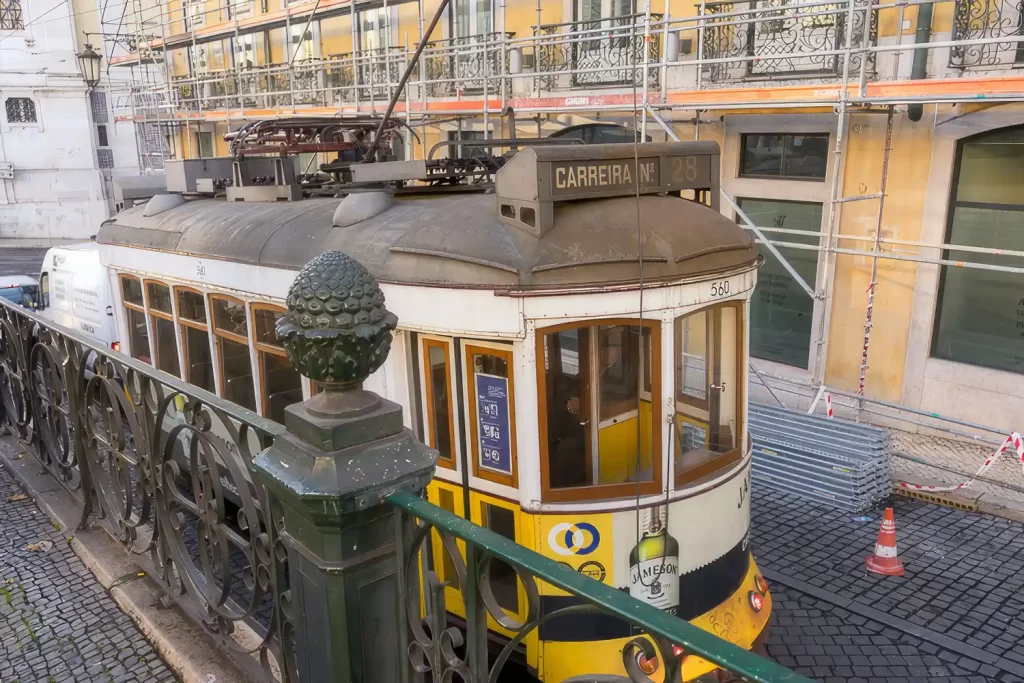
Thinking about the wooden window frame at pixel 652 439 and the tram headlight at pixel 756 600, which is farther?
the tram headlight at pixel 756 600

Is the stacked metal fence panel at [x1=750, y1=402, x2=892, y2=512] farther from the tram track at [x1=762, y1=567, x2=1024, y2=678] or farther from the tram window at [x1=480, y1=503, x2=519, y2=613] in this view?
the tram window at [x1=480, y1=503, x2=519, y2=613]

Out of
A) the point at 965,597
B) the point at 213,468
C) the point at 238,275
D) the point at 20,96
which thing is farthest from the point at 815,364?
the point at 20,96

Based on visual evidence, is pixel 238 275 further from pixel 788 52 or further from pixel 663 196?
pixel 788 52

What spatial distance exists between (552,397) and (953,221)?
701 centimetres

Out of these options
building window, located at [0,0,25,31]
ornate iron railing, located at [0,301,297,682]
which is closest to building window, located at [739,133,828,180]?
ornate iron railing, located at [0,301,297,682]

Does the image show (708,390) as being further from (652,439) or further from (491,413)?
(491,413)

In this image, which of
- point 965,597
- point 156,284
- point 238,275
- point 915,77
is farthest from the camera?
point 915,77

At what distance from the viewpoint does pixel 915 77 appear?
31.2ft

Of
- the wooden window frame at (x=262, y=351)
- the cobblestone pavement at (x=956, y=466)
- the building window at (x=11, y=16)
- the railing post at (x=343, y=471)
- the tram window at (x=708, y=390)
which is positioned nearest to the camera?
the railing post at (x=343, y=471)

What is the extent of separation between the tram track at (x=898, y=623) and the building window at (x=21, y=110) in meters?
33.9

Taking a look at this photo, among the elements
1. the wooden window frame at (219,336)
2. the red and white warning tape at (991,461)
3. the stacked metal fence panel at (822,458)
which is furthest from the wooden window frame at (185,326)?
the red and white warning tape at (991,461)

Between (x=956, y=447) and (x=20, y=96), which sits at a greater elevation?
(x=20, y=96)

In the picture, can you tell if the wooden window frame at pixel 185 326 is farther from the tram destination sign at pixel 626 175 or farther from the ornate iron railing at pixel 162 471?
the tram destination sign at pixel 626 175

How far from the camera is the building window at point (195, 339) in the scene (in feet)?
22.7
